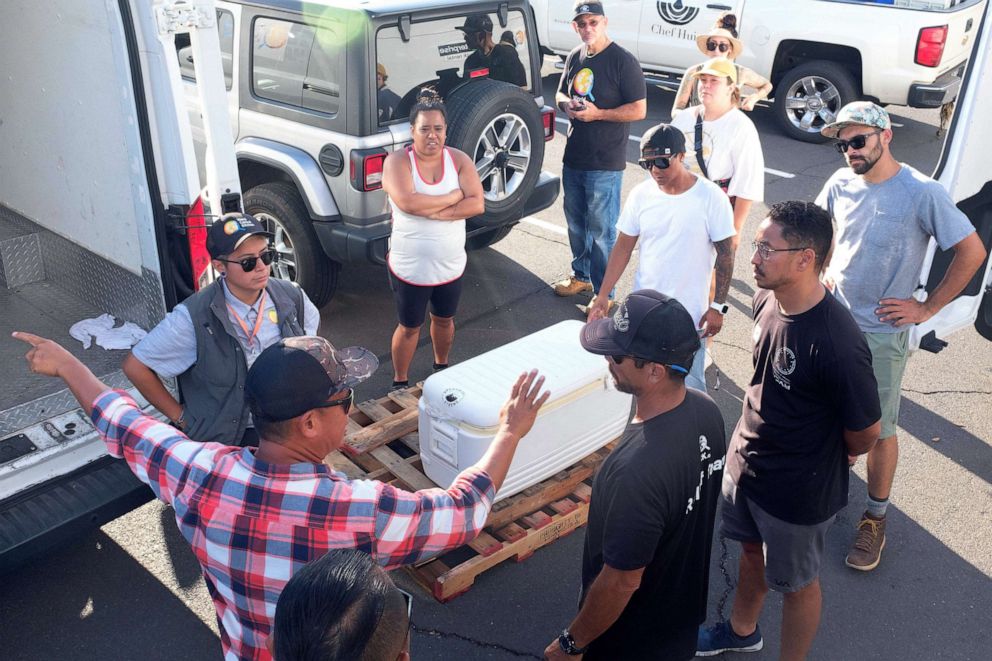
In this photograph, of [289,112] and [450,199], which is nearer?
[450,199]

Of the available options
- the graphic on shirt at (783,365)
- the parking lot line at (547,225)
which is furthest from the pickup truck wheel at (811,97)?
the graphic on shirt at (783,365)

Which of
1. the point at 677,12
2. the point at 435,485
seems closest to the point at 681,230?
the point at 435,485

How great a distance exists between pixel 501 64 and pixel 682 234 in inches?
94.9

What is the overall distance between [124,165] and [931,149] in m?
9.11

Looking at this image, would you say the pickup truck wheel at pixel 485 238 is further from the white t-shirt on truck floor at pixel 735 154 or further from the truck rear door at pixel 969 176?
the truck rear door at pixel 969 176

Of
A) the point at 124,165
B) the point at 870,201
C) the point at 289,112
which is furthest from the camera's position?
the point at 289,112

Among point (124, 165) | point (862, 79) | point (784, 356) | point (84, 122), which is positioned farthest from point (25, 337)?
point (862, 79)

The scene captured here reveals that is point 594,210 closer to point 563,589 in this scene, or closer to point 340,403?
point 563,589

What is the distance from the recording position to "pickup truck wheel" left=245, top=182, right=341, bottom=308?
5.98 m

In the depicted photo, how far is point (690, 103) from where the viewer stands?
21.3ft

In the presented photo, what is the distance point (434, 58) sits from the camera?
5852mm

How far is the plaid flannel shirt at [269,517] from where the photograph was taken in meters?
2.15

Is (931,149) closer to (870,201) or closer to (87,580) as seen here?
(870,201)

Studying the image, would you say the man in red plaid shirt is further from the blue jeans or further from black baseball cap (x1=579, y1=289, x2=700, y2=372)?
the blue jeans
